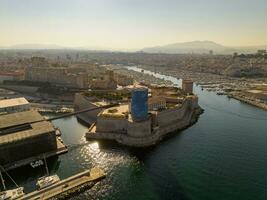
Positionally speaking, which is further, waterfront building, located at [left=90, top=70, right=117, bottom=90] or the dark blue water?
waterfront building, located at [left=90, top=70, right=117, bottom=90]

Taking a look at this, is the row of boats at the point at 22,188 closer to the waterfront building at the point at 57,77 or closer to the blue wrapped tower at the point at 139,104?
the blue wrapped tower at the point at 139,104

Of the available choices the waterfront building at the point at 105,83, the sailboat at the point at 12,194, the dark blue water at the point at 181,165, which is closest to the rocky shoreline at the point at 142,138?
the dark blue water at the point at 181,165

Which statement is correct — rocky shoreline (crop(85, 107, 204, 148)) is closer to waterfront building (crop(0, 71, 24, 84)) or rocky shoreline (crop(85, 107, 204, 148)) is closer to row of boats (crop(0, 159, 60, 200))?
row of boats (crop(0, 159, 60, 200))

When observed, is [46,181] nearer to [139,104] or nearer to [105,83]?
[139,104]

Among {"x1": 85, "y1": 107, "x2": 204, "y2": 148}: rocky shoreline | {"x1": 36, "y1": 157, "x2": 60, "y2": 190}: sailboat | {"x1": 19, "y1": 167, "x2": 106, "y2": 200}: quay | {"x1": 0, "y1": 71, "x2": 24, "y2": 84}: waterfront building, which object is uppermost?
{"x1": 0, "y1": 71, "x2": 24, "y2": 84}: waterfront building

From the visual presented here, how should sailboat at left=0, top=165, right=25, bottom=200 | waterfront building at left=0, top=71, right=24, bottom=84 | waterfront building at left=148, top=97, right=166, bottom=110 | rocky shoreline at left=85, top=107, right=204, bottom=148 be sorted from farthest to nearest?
1. waterfront building at left=0, top=71, right=24, bottom=84
2. waterfront building at left=148, top=97, right=166, bottom=110
3. rocky shoreline at left=85, top=107, right=204, bottom=148
4. sailboat at left=0, top=165, right=25, bottom=200

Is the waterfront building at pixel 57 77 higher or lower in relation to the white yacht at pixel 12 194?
higher

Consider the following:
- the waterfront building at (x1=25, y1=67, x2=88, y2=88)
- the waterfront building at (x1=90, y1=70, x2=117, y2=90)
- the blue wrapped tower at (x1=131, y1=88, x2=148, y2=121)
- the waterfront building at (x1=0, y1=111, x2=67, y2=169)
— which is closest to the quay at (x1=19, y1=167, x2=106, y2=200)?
the waterfront building at (x1=0, y1=111, x2=67, y2=169)
